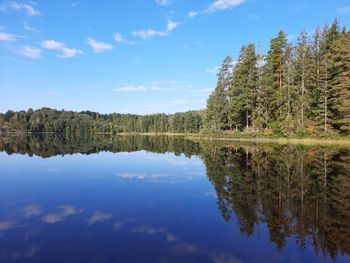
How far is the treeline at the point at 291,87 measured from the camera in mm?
42000

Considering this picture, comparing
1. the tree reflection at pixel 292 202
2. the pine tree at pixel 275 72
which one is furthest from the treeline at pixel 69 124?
the tree reflection at pixel 292 202

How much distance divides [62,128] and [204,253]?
167 metres

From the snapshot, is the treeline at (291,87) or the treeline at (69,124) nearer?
the treeline at (291,87)

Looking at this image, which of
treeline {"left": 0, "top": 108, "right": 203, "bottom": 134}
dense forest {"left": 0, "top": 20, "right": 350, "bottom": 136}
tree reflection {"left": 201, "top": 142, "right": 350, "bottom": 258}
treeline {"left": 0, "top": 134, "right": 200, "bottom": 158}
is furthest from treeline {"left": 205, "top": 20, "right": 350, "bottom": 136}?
treeline {"left": 0, "top": 108, "right": 203, "bottom": 134}

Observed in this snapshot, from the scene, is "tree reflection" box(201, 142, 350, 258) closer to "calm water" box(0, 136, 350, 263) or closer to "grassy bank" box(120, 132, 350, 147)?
"calm water" box(0, 136, 350, 263)

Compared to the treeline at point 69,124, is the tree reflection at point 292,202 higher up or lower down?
lower down

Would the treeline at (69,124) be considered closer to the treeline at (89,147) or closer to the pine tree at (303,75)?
the treeline at (89,147)

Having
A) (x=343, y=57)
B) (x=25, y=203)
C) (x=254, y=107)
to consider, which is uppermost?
(x=343, y=57)

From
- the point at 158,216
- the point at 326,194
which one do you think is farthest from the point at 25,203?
the point at 326,194

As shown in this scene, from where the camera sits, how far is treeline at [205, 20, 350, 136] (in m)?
42.0

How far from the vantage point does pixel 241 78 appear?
195ft

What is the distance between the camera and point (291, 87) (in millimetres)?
48281

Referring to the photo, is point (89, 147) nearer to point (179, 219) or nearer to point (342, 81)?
point (179, 219)

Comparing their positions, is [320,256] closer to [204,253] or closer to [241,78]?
[204,253]
